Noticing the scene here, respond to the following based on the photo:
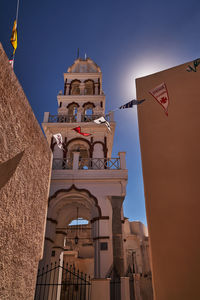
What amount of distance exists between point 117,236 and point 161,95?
7.28 m

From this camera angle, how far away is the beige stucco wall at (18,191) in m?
3.31

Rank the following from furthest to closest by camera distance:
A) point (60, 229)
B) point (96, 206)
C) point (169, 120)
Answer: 1. point (60, 229)
2. point (96, 206)
3. point (169, 120)

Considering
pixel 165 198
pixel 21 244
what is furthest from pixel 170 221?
pixel 21 244

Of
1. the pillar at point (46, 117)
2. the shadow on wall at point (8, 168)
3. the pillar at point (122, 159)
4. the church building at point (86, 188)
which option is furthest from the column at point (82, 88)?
the shadow on wall at point (8, 168)

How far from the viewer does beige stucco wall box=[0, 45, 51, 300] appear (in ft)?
10.9

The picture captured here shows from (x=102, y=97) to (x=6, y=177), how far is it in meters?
15.0

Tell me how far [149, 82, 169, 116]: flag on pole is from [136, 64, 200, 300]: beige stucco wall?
16 centimetres

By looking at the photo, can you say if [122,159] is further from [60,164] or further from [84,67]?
[84,67]

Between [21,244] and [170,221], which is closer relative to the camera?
[21,244]

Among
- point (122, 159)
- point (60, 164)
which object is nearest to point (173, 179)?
point (122, 159)

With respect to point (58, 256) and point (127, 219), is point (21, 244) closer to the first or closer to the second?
point (58, 256)

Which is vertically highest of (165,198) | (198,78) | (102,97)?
(102,97)

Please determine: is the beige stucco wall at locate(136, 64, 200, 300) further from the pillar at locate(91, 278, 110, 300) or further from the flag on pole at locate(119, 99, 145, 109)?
the pillar at locate(91, 278, 110, 300)

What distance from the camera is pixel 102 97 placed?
17.5 m
